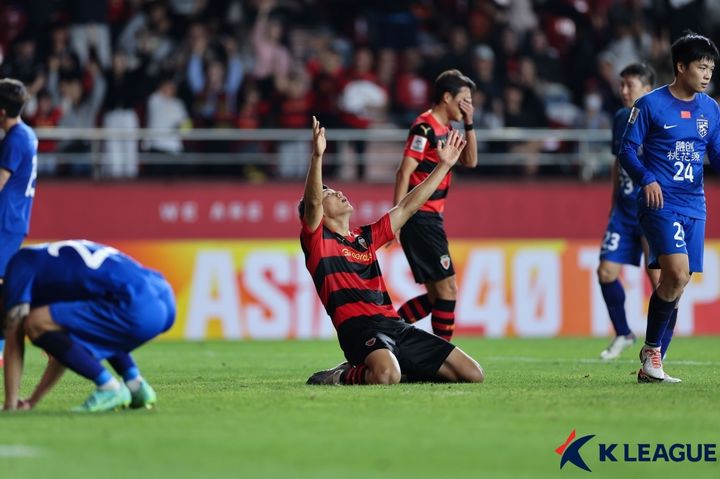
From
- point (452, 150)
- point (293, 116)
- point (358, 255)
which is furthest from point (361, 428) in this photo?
point (293, 116)

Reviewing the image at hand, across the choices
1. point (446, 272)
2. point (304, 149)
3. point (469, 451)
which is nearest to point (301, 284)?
point (304, 149)

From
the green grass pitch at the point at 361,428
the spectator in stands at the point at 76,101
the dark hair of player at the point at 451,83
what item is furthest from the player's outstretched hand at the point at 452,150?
the spectator in stands at the point at 76,101

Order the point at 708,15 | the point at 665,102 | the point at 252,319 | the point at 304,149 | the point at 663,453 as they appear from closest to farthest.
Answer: the point at 663,453
the point at 665,102
the point at 252,319
the point at 304,149
the point at 708,15

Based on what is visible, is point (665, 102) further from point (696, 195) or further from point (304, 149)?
point (304, 149)

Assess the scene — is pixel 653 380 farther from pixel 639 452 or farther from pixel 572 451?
pixel 572 451

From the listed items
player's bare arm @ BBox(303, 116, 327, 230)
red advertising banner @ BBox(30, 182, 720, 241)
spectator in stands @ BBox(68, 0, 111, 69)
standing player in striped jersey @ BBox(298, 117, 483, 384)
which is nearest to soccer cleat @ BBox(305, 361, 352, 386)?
standing player in striped jersey @ BBox(298, 117, 483, 384)

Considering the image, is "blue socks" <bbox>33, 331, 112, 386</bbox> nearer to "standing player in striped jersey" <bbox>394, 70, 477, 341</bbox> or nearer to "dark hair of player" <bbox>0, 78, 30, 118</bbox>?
"dark hair of player" <bbox>0, 78, 30, 118</bbox>

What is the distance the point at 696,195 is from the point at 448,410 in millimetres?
3085

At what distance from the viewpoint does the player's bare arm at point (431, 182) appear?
10.3 m

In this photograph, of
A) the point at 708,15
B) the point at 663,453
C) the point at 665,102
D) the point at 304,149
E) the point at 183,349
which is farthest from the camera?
the point at 708,15

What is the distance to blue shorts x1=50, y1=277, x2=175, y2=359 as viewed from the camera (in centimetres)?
792

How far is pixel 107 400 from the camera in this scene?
8.11 metres

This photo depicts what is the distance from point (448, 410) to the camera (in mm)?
8258

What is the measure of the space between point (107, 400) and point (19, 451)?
1.56 meters
